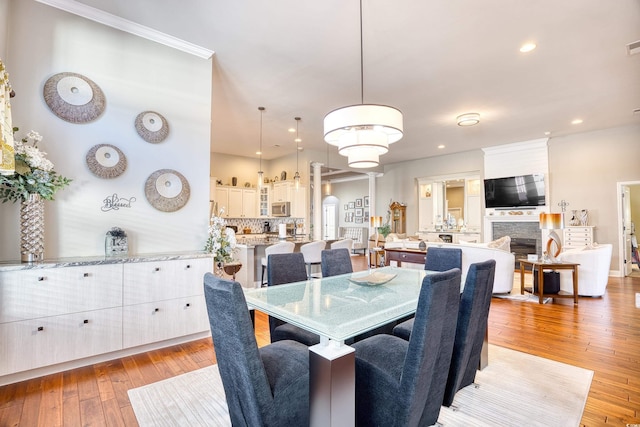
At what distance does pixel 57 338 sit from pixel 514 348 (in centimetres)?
406

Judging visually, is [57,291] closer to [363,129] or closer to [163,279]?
[163,279]

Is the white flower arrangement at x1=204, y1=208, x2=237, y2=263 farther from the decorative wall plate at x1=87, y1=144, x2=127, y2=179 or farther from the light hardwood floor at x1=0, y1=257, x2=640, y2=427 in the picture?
the decorative wall plate at x1=87, y1=144, x2=127, y2=179

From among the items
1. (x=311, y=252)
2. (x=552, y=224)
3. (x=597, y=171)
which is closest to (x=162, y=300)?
(x=311, y=252)

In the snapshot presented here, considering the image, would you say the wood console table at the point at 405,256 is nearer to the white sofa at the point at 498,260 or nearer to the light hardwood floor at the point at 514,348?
the white sofa at the point at 498,260

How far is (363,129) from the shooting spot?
2459 millimetres

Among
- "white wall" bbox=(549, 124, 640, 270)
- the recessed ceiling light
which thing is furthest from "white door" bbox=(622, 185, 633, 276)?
the recessed ceiling light

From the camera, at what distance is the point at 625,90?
184 inches

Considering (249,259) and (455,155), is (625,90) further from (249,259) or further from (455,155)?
(249,259)

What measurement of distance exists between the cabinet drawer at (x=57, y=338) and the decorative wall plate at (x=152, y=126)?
5.71 feet

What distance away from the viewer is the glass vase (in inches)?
96.3

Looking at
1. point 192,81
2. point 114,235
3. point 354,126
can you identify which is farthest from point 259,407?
point 192,81

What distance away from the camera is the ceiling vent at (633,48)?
3.41m

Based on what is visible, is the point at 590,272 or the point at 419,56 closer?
the point at 419,56

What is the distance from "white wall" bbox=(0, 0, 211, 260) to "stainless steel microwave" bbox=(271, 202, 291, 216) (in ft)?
15.7
